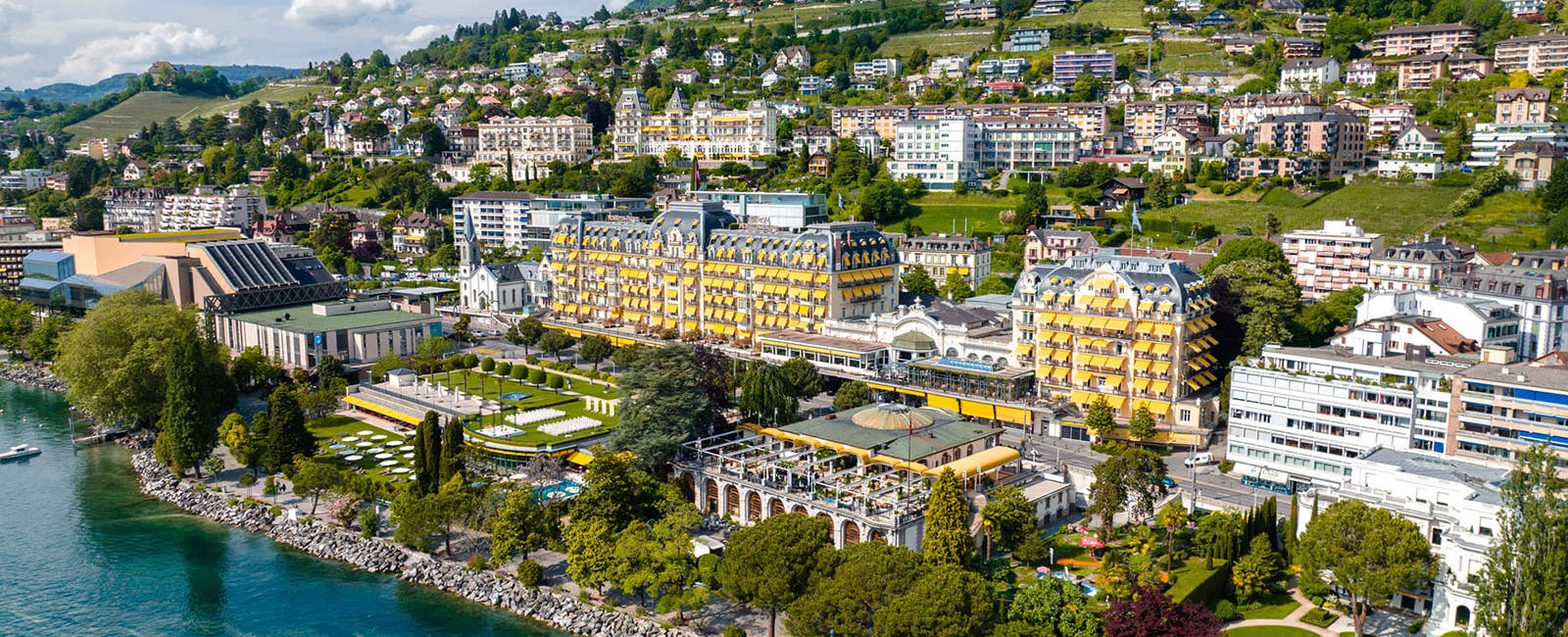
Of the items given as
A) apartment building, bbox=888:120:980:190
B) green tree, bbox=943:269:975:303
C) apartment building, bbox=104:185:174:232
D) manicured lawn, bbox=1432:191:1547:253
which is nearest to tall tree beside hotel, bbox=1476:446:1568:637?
green tree, bbox=943:269:975:303

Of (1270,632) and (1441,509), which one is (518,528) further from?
(1441,509)

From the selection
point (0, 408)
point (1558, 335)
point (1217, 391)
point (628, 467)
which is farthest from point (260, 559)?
point (1558, 335)

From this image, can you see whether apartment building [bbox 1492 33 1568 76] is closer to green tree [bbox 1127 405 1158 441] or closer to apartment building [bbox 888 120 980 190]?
apartment building [bbox 888 120 980 190]

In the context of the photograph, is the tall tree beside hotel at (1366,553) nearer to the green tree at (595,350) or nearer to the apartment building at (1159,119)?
the green tree at (595,350)

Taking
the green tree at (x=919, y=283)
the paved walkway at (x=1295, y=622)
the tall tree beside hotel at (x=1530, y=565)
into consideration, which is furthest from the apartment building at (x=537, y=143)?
the tall tree beside hotel at (x=1530, y=565)

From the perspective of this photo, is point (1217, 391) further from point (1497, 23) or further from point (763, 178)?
point (1497, 23)

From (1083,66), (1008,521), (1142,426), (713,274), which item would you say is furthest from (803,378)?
(1083,66)

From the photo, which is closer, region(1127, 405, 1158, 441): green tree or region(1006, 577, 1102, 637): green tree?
region(1006, 577, 1102, 637): green tree
